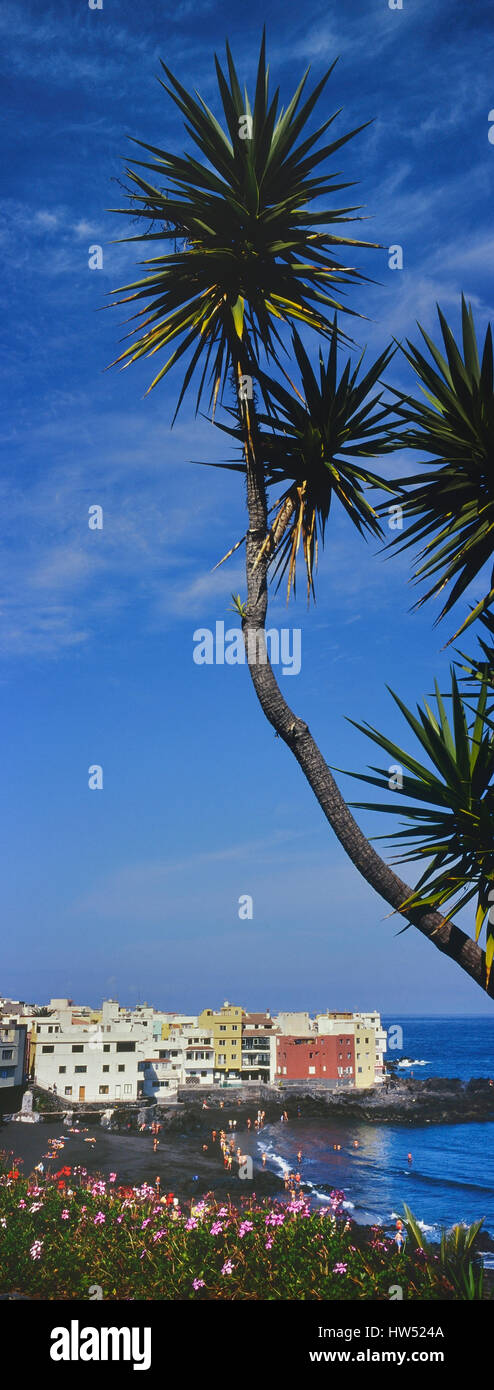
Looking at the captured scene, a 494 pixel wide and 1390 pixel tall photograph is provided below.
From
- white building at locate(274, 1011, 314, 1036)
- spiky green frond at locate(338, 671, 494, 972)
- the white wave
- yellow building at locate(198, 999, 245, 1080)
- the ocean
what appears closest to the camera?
spiky green frond at locate(338, 671, 494, 972)

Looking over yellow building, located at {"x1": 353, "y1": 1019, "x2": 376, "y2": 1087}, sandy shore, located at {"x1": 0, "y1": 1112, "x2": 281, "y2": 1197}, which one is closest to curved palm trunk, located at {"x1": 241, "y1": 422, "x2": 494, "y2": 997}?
sandy shore, located at {"x1": 0, "y1": 1112, "x2": 281, "y2": 1197}

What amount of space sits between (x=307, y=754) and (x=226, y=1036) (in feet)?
139

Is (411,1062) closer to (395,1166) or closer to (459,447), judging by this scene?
(395,1166)

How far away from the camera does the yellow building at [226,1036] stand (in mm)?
42531

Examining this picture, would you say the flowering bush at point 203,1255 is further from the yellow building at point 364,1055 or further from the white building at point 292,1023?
the yellow building at point 364,1055

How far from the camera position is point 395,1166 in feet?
109

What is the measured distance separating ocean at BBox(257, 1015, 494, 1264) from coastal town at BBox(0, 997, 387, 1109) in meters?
4.45

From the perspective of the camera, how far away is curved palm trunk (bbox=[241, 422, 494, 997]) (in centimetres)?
503

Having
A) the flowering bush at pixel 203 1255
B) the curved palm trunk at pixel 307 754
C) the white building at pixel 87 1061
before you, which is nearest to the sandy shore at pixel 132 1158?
the white building at pixel 87 1061

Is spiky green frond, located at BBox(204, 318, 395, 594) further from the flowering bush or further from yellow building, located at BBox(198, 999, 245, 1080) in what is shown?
yellow building, located at BBox(198, 999, 245, 1080)

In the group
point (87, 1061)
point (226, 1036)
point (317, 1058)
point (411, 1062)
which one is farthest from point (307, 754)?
point (411, 1062)

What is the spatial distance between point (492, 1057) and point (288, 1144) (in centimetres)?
7018

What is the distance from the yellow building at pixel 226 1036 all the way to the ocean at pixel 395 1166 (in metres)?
4.97
